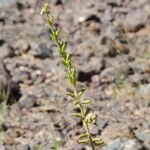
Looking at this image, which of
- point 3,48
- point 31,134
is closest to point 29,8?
point 3,48

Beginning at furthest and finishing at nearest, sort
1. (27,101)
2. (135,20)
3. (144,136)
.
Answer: (135,20)
(27,101)
(144,136)

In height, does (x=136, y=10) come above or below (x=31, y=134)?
above

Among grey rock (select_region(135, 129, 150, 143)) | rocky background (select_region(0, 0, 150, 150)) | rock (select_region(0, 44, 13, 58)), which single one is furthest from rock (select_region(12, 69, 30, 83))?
grey rock (select_region(135, 129, 150, 143))

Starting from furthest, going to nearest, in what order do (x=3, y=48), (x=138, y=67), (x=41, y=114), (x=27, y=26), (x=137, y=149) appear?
(x=27, y=26)
(x=3, y=48)
(x=138, y=67)
(x=41, y=114)
(x=137, y=149)

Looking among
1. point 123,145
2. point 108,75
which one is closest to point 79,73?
point 108,75

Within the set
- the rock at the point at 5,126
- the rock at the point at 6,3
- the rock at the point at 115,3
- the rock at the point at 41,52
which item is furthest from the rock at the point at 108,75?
the rock at the point at 6,3

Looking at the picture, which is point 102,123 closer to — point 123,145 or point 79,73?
point 123,145

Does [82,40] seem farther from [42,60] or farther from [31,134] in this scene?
[31,134]
